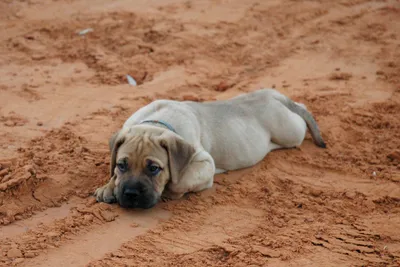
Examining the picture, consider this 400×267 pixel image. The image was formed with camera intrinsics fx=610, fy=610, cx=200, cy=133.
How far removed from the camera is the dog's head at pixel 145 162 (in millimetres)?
6230

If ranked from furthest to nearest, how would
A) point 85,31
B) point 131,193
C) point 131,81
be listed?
point 85,31 → point 131,81 → point 131,193

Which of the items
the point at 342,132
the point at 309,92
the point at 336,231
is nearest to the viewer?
the point at 336,231

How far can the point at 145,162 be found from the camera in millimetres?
6281

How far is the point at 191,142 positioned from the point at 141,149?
2.77 feet

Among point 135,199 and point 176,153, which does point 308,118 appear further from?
point 135,199

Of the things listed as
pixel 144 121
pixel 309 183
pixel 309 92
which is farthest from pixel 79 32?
pixel 309 183

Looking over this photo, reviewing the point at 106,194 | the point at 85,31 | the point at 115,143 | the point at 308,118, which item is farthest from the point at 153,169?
the point at 85,31

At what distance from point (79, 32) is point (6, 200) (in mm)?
6127

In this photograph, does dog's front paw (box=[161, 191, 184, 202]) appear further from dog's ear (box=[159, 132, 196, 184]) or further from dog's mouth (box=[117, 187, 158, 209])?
dog's mouth (box=[117, 187, 158, 209])

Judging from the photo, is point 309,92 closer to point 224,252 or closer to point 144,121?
point 144,121

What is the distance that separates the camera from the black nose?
6164mm

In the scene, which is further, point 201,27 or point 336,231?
point 201,27

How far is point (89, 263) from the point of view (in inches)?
213

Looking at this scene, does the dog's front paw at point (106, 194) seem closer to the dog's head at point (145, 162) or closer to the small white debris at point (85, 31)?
the dog's head at point (145, 162)
